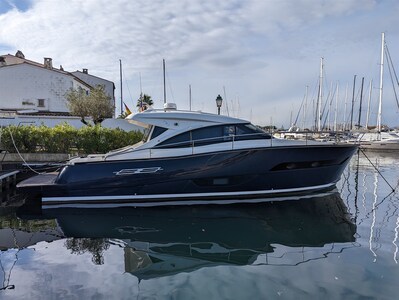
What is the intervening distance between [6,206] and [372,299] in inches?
374

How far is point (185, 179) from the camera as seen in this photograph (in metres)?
8.92

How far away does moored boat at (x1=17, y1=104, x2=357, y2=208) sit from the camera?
8.89m

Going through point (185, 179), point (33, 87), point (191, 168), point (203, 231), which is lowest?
point (203, 231)

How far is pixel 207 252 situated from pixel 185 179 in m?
3.15

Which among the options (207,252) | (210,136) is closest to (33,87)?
(210,136)

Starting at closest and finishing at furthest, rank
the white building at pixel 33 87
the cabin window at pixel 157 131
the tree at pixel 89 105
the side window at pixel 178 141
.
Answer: the side window at pixel 178 141 → the cabin window at pixel 157 131 → the tree at pixel 89 105 → the white building at pixel 33 87

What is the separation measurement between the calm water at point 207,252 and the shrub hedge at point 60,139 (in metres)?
6.89

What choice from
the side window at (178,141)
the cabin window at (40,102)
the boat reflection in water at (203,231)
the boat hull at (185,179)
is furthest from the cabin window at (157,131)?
the cabin window at (40,102)

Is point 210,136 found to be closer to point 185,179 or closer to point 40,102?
point 185,179

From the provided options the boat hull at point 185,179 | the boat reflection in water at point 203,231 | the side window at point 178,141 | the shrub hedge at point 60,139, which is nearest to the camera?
the boat reflection in water at point 203,231

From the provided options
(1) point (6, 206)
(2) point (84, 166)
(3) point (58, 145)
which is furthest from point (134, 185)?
(3) point (58, 145)

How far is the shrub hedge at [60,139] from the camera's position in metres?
15.2

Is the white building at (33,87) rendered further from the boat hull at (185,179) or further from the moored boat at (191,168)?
the moored boat at (191,168)

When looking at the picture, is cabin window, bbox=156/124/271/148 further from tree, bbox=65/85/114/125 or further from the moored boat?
tree, bbox=65/85/114/125
